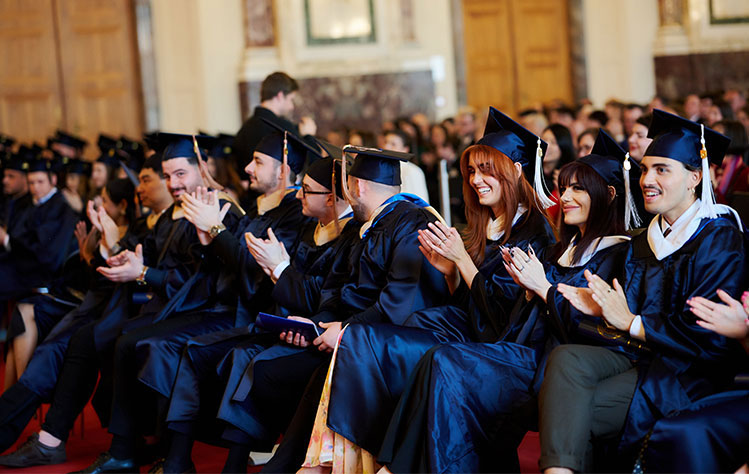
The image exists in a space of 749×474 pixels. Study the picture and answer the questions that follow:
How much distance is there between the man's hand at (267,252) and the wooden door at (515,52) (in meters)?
10.6

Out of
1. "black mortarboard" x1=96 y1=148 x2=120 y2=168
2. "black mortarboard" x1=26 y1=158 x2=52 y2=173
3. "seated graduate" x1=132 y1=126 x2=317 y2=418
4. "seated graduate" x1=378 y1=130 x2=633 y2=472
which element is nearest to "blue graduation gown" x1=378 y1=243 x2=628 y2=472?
"seated graduate" x1=378 y1=130 x2=633 y2=472

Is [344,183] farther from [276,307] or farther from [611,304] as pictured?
[611,304]

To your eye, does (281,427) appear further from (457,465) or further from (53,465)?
(53,465)

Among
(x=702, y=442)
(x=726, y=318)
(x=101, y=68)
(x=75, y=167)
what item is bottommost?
(x=702, y=442)

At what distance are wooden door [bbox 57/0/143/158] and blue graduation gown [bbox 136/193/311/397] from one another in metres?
8.40

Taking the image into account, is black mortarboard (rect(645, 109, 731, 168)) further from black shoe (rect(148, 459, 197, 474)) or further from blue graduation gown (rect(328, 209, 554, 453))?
black shoe (rect(148, 459, 197, 474))

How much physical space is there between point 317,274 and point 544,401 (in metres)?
1.73

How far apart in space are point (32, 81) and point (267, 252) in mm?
9889

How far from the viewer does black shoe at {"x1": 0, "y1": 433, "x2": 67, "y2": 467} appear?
5.02 m

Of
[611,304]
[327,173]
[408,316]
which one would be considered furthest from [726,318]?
[327,173]

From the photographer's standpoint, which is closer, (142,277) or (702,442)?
(702,442)

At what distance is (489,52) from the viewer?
49.3 feet

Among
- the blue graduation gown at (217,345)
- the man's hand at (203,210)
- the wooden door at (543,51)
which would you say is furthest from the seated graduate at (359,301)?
the wooden door at (543,51)

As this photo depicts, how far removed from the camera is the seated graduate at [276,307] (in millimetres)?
4449
